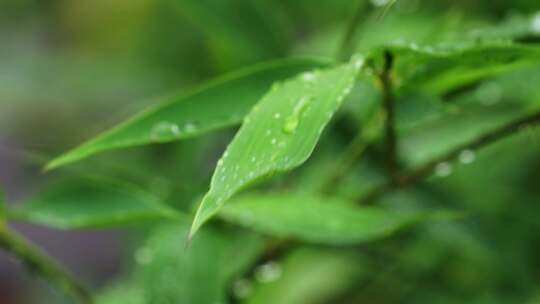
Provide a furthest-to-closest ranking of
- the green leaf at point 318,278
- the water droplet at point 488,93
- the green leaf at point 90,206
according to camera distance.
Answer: the green leaf at point 318,278 → the water droplet at point 488,93 → the green leaf at point 90,206

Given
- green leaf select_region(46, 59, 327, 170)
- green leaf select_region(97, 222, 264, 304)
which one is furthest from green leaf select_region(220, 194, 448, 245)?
green leaf select_region(46, 59, 327, 170)

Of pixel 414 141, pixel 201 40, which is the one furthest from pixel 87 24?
pixel 414 141

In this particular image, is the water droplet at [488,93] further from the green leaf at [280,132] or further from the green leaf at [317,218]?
the green leaf at [280,132]

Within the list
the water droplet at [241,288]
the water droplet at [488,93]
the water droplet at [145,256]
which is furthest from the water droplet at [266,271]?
the water droplet at [488,93]

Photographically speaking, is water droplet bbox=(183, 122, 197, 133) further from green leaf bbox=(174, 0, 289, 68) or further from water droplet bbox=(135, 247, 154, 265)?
green leaf bbox=(174, 0, 289, 68)

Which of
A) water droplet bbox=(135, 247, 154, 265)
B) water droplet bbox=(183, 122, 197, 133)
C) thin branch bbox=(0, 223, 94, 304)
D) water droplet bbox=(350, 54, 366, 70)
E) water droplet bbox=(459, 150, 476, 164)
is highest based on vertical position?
thin branch bbox=(0, 223, 94, 304)

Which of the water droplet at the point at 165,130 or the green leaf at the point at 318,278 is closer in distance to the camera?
the water droplet at the point at 165,130

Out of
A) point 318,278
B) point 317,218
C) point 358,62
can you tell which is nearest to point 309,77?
point 358,62
